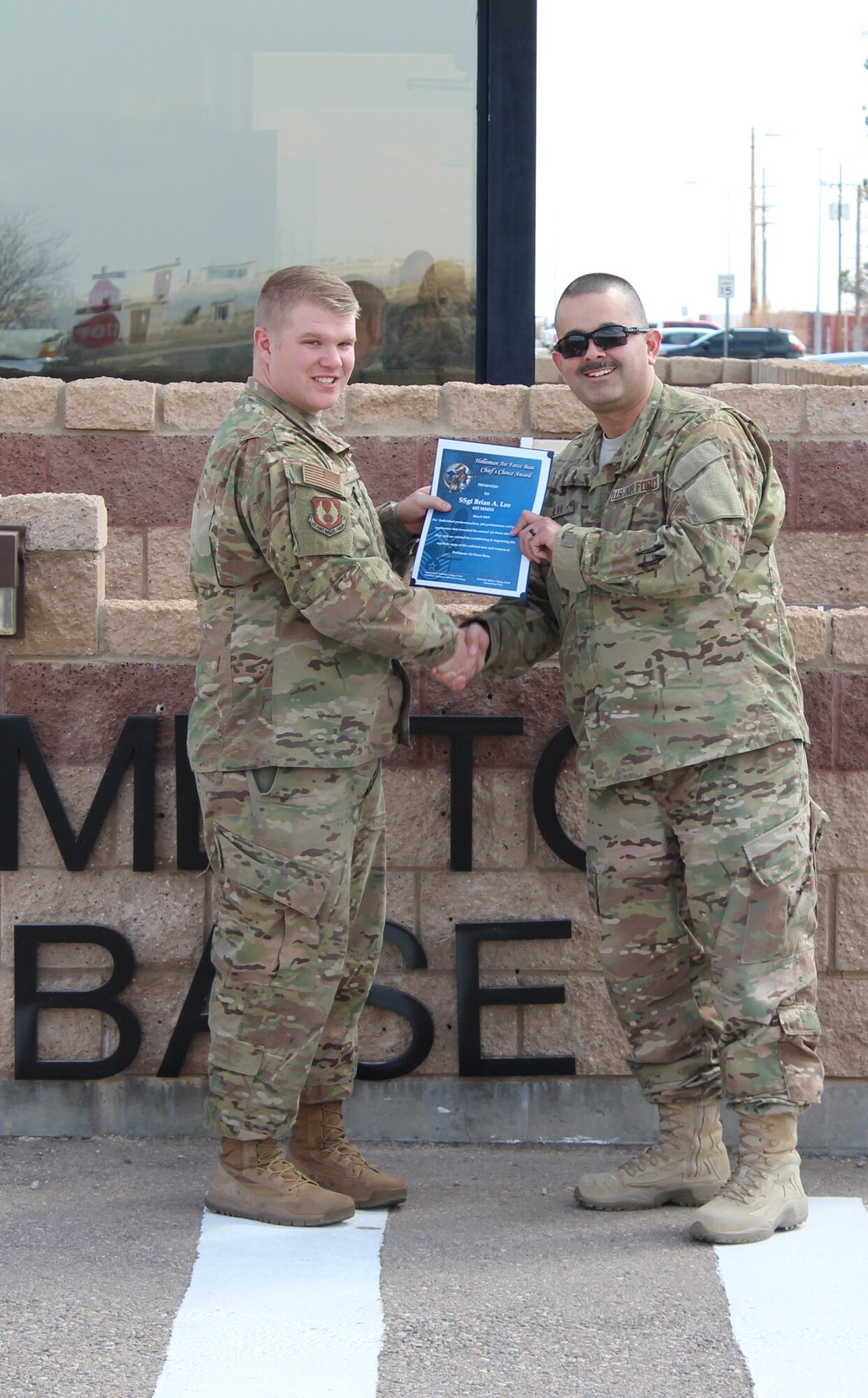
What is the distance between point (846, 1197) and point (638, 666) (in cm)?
144

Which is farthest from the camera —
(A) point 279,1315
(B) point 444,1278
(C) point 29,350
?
(C) point 29,350

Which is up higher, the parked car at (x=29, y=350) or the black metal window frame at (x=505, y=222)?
the black metal window frame at (x=505, y=222)

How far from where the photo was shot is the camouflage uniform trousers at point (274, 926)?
139 inches

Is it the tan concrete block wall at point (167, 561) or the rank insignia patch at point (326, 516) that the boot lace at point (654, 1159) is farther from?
the tan concrete block wall at point (167, 561)

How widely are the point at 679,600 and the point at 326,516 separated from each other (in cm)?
83

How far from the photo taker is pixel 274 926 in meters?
3.56

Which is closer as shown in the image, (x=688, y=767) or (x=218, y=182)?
(x=688, y=767)

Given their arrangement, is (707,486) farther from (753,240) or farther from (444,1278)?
(753,240)

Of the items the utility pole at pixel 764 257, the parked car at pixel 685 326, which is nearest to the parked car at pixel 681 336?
the parked car at pixel 685 326

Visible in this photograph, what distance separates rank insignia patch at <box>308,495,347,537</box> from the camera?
135 inches

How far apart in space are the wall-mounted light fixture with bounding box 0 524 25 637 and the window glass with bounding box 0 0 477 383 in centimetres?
351

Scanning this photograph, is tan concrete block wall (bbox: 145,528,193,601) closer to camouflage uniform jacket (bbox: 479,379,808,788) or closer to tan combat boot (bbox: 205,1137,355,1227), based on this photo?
camouflage uniform jacket (bbox: 479,379,808,788)

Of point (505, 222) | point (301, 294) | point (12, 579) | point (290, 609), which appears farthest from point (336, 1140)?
point (505, 222)

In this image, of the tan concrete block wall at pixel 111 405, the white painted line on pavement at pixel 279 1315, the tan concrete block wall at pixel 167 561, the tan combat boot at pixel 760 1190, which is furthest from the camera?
the tan concrete block wall at pixel 167 561
